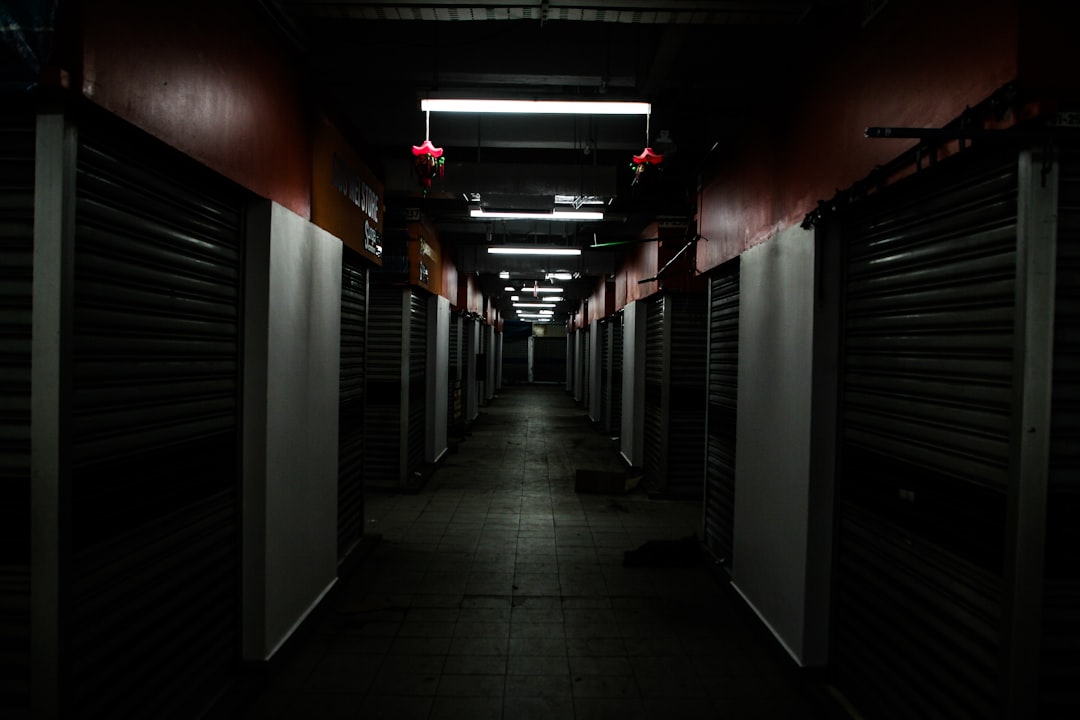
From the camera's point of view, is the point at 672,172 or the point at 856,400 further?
the point at 672,172

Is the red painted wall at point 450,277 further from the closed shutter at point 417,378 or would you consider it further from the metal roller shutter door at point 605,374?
the metal roller shutter door at point 605,374

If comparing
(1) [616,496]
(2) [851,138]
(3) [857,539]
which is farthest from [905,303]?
(1) [616,496]

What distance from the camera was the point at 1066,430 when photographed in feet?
6.94

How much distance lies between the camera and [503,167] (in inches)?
251

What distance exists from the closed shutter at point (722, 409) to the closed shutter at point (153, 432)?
12.5ft

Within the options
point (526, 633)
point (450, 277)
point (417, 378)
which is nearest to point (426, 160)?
point (526, 633)

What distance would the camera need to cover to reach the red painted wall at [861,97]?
224cm

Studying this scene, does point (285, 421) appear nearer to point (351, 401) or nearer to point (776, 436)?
point (351, 401)

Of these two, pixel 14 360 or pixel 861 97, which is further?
pixel 861 97

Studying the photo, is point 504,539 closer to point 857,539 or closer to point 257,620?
point 257,620

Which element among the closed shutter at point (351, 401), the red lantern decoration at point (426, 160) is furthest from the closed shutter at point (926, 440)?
the closed shutter at point (351, 401)

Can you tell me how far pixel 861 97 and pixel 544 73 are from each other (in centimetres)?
350

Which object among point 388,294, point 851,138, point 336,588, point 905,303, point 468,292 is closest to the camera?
point 905,303

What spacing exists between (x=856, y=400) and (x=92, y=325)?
11.9 ft
